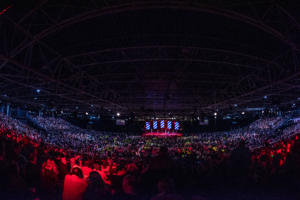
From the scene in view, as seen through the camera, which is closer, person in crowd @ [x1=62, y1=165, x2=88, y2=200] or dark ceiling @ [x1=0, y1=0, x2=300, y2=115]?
person in crowd @ [x1=62, y1=165, x2=88, y2=200]

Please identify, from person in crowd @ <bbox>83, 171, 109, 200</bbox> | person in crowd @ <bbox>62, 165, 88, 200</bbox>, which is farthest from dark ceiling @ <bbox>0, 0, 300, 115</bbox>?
person in crowd @ <bbox>83, 171, 109, 200</bbox>

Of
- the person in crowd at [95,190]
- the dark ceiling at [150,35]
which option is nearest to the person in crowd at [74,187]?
the person in crowd at [95,190]

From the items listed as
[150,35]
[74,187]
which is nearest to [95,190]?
[74,187]

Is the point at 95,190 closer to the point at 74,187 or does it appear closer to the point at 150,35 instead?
the point at 74,187

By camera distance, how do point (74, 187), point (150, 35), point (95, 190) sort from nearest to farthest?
point (95, 190)
point (74, 187)
point (150, 35)

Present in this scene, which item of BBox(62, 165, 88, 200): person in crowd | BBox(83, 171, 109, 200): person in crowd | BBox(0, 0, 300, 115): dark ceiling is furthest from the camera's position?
BBox(0, 0, 300, 115): dark ceiling

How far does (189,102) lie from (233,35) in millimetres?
19327

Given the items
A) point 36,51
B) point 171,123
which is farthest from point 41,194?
point 171,123

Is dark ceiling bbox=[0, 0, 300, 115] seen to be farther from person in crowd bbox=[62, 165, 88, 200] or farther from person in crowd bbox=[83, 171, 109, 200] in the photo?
person in crowd bbox=[83, 171, 109, 200]

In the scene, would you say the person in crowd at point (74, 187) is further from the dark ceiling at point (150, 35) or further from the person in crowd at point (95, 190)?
the dark ceiling at point (150, 35)

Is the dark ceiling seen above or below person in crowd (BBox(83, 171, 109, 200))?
above

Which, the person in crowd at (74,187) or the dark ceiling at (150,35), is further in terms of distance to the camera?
the dark ceiling at (150,35)

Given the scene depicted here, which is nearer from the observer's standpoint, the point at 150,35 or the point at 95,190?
the point at 95,190

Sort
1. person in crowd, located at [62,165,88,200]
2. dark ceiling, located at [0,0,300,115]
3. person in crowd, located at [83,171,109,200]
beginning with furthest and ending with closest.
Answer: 1. dark ceiling, located at [0,0,300,115]
2. person in crowd, located at [62,165,88,200]
3. person in crowd, located at [83,171,109,200]
